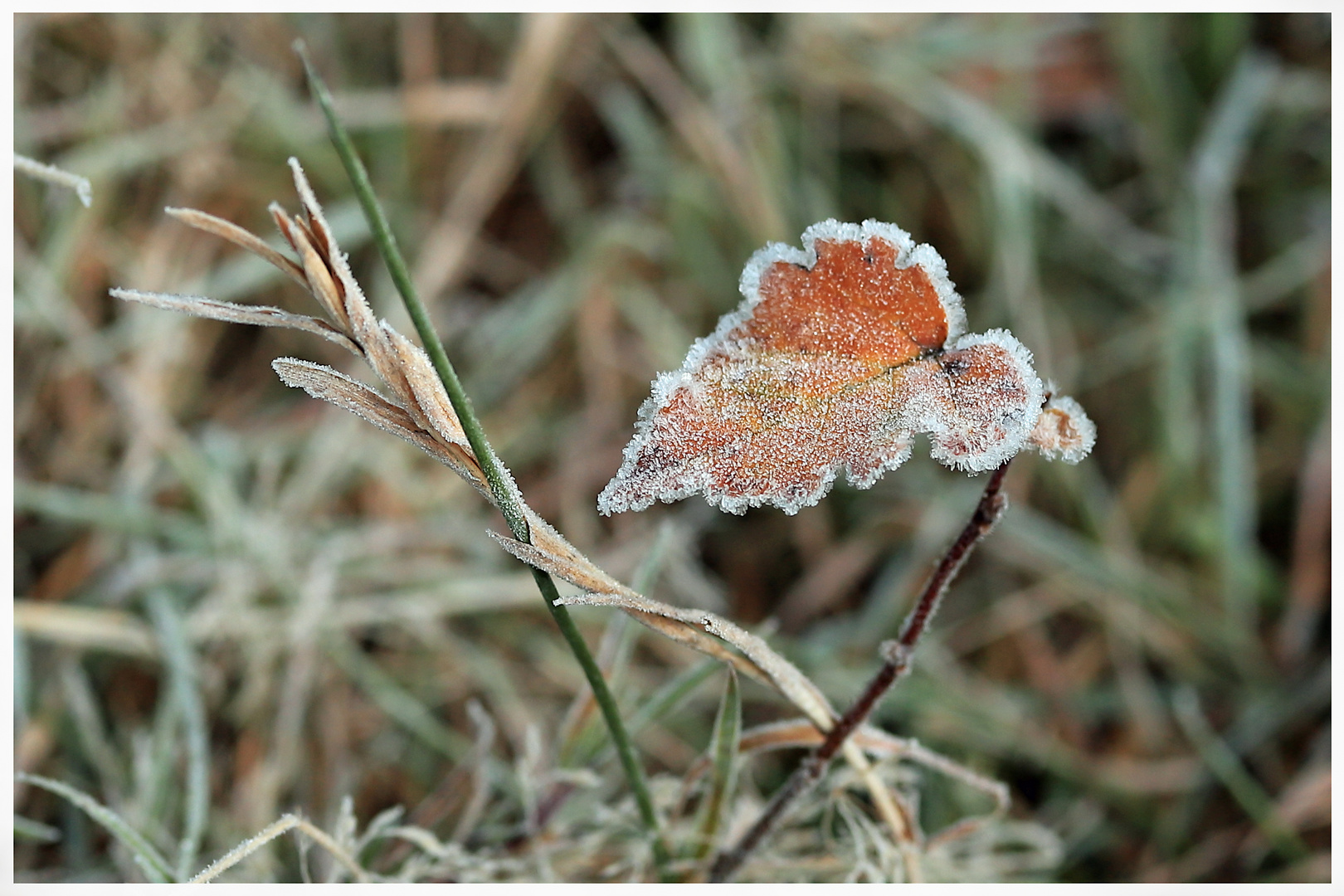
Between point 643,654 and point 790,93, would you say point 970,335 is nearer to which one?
point 643,654

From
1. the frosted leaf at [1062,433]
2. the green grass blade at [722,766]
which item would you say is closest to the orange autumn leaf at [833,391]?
the frosted leaf at [1062,433]

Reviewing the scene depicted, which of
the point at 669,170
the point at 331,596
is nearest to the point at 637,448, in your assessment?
the point at 331,596

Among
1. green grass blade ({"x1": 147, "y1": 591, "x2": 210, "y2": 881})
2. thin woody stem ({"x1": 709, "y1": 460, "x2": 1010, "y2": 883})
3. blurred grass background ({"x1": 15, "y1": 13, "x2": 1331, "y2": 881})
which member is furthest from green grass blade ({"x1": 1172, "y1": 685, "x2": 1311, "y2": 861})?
green grass blade ({"x1": 147, "y1": 591, "x2": 210, "y2": 881})

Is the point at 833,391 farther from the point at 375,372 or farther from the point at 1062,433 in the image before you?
the point at 375,372

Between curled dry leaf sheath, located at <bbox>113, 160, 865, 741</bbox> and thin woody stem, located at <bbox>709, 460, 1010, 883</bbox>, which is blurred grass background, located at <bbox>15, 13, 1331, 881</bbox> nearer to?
thin woody stem, located at <bbox>709, 460, 1010, 883</bbox>

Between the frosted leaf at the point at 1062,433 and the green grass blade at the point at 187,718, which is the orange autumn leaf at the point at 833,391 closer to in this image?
the frosted leaf at the point at 1062,433

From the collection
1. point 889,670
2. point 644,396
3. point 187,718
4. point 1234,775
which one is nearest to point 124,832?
point 187,718

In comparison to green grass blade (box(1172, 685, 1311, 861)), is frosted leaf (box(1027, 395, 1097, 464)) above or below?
above
